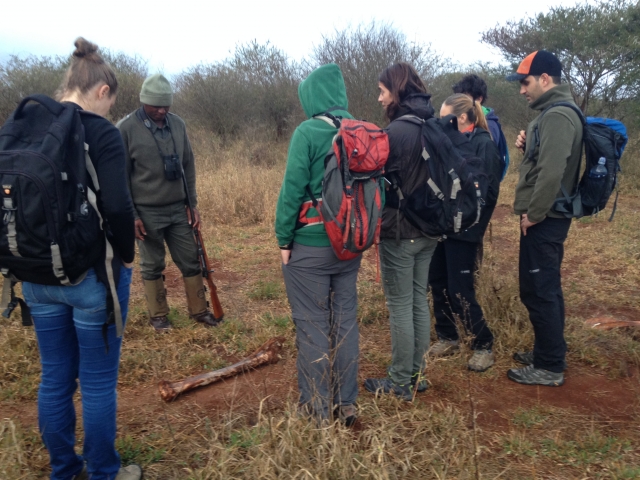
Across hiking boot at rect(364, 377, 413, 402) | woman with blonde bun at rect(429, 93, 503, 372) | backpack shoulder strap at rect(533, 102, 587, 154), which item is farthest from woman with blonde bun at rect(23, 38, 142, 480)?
backpack shoulder strap at rect(533, 102, 587, 154)

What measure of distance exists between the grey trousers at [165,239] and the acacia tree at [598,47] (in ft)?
34.0

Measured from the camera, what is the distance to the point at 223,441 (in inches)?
102

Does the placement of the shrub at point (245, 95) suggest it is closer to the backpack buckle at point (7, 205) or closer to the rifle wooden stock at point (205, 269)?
the rifle wooden stock at point (205, 269)

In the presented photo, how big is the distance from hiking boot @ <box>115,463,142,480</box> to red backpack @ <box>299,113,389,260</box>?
1.42 meters

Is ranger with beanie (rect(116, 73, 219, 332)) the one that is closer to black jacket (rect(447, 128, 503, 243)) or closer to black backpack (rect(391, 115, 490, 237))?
black backpack (rect(391, 115, 490, 237))

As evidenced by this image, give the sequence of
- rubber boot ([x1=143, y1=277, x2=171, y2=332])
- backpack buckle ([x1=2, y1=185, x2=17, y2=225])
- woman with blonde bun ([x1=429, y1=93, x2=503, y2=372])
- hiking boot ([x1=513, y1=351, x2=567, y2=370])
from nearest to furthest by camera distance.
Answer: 1. backpack buckle ([x1=2, y1=185, x2=17, y2=225])
2. woman with blonde bun ([x1=429, y1=93, x2=503, y2=372])
3. hiking boot ([x1=513, y1=351, x2=567, y2=370])
4. rubber boot ([x1=143, y1=277, x2=171, y2=332])

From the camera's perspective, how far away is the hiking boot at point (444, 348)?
3729 millimetres

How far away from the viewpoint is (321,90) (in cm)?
261

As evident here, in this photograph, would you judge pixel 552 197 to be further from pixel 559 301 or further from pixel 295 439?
pixel 295 439

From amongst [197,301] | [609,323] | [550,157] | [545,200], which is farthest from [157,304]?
[609,323]

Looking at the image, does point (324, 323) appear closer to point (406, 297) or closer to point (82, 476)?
point (406, 297)

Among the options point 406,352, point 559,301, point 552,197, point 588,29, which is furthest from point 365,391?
point 588,29

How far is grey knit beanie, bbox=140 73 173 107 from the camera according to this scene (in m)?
3.79

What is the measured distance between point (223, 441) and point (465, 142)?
217 centimetres
